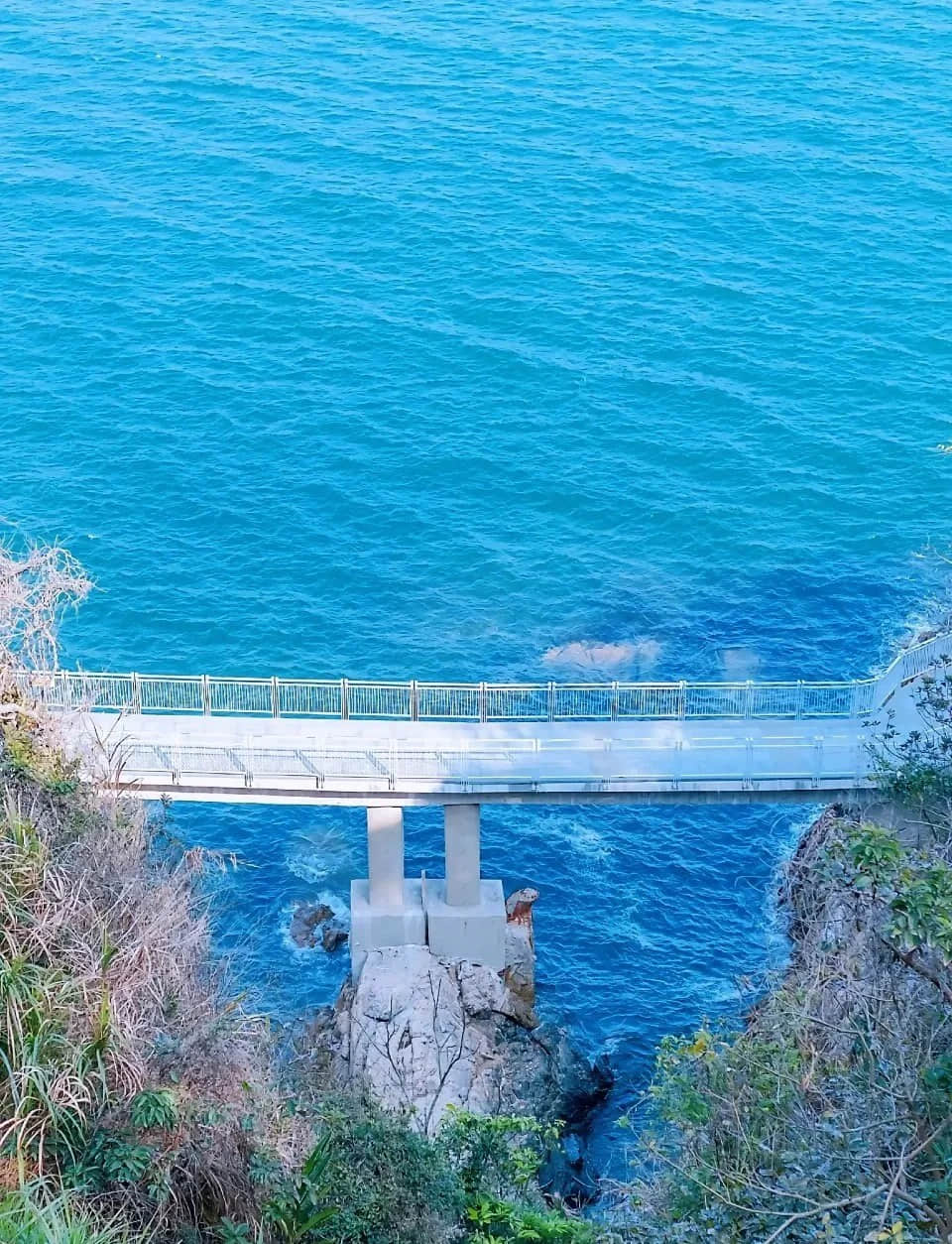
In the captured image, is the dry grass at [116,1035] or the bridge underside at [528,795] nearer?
the dry grass at [116,1035]

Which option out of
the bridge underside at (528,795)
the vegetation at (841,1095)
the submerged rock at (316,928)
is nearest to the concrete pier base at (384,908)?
the submerged rock at (316,928)

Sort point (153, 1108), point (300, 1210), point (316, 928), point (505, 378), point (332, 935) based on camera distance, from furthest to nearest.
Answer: point (505, 378)
point (316, 928)
point (332, 935)
point (300, 1210)
point (153, 1108)

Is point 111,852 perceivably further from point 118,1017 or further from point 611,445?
point 611,445

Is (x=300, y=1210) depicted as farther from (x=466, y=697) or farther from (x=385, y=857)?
(x=466, y=697)

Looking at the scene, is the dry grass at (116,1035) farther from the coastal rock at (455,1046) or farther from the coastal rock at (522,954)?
the coastal rock at (522,954)

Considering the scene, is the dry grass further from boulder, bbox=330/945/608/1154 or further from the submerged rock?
the submerged rock

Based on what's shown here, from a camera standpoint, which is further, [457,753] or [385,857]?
[385,857]

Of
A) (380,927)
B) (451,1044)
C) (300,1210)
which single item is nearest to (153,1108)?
(300,1210)
